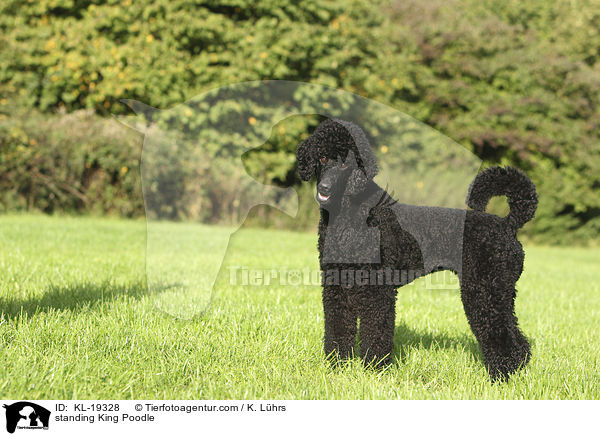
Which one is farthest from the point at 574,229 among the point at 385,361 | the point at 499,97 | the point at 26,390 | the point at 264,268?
the point at 26,390

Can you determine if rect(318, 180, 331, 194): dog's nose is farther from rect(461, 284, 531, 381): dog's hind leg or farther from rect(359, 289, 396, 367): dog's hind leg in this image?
rect(461, 284, 531, 381): dog's hind leg

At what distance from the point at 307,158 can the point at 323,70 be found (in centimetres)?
1129

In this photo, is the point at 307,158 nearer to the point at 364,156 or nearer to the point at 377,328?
the point at 364,156

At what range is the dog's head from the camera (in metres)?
2.91

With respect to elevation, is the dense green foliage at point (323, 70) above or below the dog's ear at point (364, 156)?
above

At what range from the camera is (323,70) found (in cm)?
1361

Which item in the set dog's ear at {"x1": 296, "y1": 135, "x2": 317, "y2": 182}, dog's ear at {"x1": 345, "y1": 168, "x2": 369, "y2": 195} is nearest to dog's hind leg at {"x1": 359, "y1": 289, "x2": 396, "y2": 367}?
dog's ear at {"x1": 345, "y1": 168, "x2": 369, "y2": 195}

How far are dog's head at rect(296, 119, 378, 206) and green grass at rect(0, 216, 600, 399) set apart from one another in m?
1.21

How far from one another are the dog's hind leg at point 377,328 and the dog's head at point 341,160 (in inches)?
28.9

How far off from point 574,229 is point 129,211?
1733cm

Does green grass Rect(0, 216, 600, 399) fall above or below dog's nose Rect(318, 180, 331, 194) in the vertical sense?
below
